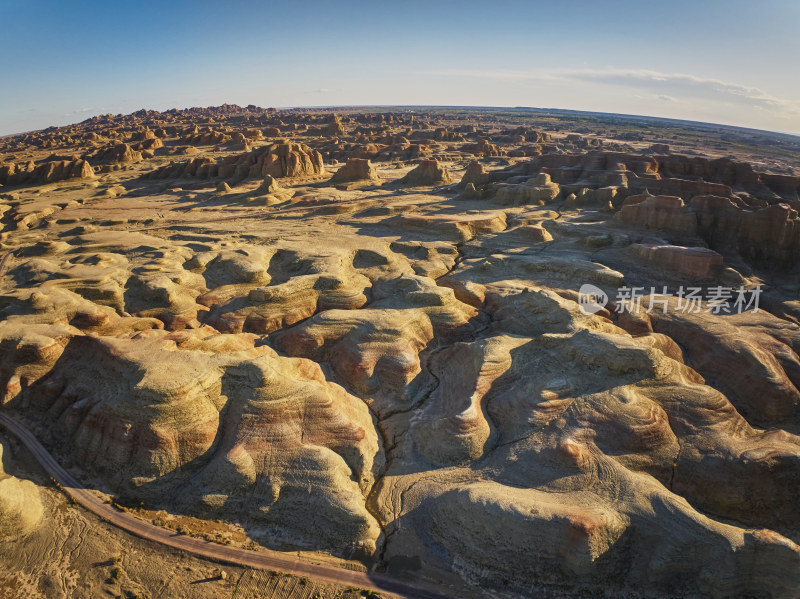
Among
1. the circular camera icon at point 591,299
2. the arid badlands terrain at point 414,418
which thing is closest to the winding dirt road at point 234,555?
the arid badlands terrain at point 414,418

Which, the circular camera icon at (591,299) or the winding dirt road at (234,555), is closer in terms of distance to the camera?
the winding dirt road at (234,555)

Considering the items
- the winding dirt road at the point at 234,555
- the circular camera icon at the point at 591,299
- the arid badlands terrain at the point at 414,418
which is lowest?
the winding dirt road at the point at 234,555

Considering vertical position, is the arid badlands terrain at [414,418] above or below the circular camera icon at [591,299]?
below

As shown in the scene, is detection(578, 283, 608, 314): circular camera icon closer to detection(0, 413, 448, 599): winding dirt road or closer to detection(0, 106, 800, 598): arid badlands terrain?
detection(0, 106, 800, 598): arid badlands terrain

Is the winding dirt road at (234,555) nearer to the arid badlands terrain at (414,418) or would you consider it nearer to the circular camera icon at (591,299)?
the arid badlands terrain at (414,418)

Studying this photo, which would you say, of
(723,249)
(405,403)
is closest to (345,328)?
(405,403)

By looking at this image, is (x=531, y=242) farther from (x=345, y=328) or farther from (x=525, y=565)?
(x=525, y=565)
